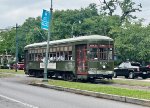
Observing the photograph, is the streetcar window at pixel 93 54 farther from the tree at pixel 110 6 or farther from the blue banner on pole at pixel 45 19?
the tree at pixel 110 6

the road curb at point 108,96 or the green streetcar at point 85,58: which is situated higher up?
the green streetcar at point 85,58

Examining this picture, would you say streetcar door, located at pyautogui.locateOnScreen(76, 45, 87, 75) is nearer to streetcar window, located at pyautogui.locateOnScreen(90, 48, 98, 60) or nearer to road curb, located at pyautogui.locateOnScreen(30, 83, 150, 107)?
streetcar window, located at pyautogui.locateOnScreen(90, 48, 98, 60)

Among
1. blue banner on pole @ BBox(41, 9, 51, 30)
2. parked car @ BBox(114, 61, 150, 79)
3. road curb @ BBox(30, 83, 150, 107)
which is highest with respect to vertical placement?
blue banner on pole @ BBox(41, 9, 51, 30)

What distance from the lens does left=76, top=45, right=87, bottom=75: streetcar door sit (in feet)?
101

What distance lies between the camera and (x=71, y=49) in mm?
32656

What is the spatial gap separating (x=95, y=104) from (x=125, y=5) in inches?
2491

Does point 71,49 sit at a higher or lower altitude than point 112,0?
lower

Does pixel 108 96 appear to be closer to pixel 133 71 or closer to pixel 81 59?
pixel 81 59

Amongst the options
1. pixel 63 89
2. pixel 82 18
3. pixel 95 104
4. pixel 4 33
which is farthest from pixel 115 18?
pixel 95 104

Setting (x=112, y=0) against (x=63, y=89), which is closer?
(x=63, y=89)

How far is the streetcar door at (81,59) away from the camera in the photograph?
30.9 m

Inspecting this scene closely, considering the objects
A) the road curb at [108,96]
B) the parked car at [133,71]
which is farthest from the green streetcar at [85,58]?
the parked car at [133,71]

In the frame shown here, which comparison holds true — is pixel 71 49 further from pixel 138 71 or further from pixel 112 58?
pixel 138 71

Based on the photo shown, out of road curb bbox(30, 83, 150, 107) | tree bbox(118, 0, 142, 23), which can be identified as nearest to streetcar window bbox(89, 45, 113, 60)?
road curb bbox(30, 83, 150, 107)
